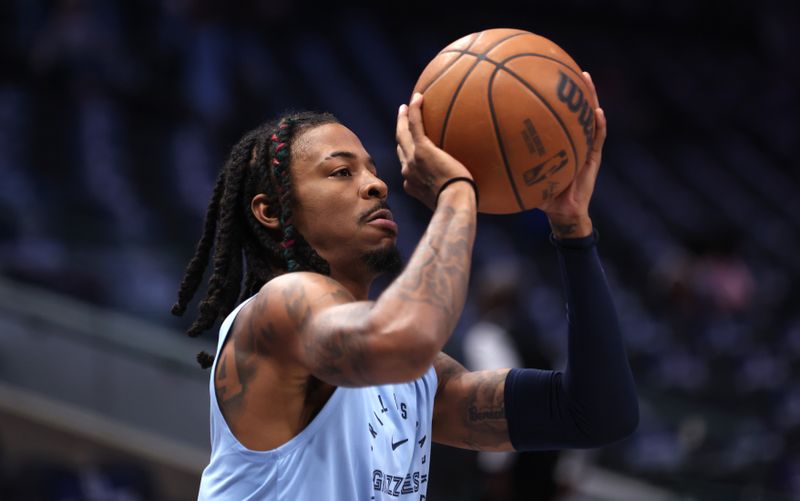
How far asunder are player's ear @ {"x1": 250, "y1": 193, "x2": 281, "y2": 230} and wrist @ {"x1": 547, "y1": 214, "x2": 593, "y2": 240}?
2.19ft

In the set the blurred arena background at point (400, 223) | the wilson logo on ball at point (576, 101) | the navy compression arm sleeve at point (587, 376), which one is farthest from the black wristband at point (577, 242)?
the blurred arena background at point (400, 223)

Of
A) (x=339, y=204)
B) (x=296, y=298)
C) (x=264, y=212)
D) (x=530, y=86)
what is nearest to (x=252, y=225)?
(x=264, y=212)

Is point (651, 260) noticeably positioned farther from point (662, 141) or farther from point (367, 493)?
point (367, 493)

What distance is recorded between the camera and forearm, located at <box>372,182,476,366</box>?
7.27 feet

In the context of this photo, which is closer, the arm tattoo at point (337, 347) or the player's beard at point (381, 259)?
the arm tattoo at point (337, 347)

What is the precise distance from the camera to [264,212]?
2.77 m

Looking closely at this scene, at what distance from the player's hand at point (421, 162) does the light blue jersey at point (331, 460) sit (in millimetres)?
476

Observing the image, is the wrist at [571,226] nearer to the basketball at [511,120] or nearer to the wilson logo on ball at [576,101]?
the basketball at [511,120]

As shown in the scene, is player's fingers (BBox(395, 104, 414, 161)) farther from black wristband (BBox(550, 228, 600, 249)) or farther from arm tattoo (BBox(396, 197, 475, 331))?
black wristband (BBox(550, 228, 600, 249))

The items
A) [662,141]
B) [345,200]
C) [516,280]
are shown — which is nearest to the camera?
[345,200]

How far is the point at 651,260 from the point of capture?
12.2 m

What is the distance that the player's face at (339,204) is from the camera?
267 cm

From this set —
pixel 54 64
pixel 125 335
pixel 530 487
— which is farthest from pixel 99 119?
pixel 530 487

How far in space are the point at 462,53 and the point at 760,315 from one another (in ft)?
24.8
